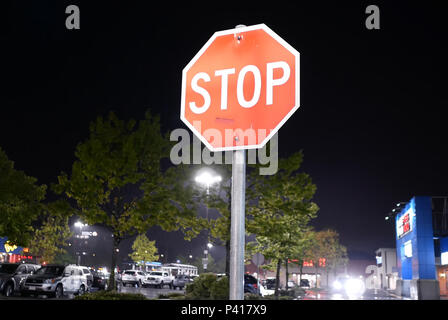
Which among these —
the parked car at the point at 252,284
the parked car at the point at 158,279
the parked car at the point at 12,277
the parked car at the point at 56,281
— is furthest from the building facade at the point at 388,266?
the parked car at the point at 12,277

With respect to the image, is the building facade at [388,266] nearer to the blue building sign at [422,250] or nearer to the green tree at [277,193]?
the blue building sign at [422,250]

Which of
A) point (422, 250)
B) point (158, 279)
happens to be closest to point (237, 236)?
point (158, 279)

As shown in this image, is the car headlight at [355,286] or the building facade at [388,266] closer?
the car headlight at [355,286]

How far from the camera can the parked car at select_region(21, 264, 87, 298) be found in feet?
77.7

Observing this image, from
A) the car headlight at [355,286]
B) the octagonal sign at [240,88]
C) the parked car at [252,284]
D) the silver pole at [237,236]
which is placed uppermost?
the octagonal sign at [240,88]

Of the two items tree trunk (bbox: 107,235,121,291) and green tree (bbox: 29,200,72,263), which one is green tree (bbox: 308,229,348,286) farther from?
tree trunk (bbox: 107,235,121,291)

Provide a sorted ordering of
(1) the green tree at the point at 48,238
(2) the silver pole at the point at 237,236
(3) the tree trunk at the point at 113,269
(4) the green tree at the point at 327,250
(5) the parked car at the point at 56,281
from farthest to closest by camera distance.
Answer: (4) the green tree at the point at 327,250 < (1) the green tree at the point at 48,238 < (5) the parked car at the point at 56,281 < (3) the tree trunk at the point at 113,269 < (2) the silver pole at the point at 237,236

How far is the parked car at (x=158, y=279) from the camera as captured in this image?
4488cm

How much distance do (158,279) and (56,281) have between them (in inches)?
851

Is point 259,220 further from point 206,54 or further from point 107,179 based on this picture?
point 206,54

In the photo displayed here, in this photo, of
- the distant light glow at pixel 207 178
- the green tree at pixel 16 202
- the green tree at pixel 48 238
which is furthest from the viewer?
the green tree at pixel 48 238

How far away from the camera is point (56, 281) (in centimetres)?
2423

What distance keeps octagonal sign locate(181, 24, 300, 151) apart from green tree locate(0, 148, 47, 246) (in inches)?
1146

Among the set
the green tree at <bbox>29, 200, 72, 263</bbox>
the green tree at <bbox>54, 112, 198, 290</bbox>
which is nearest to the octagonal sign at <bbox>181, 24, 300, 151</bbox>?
the green tree at <bbox>54, 112, 198, 290</bbox>
